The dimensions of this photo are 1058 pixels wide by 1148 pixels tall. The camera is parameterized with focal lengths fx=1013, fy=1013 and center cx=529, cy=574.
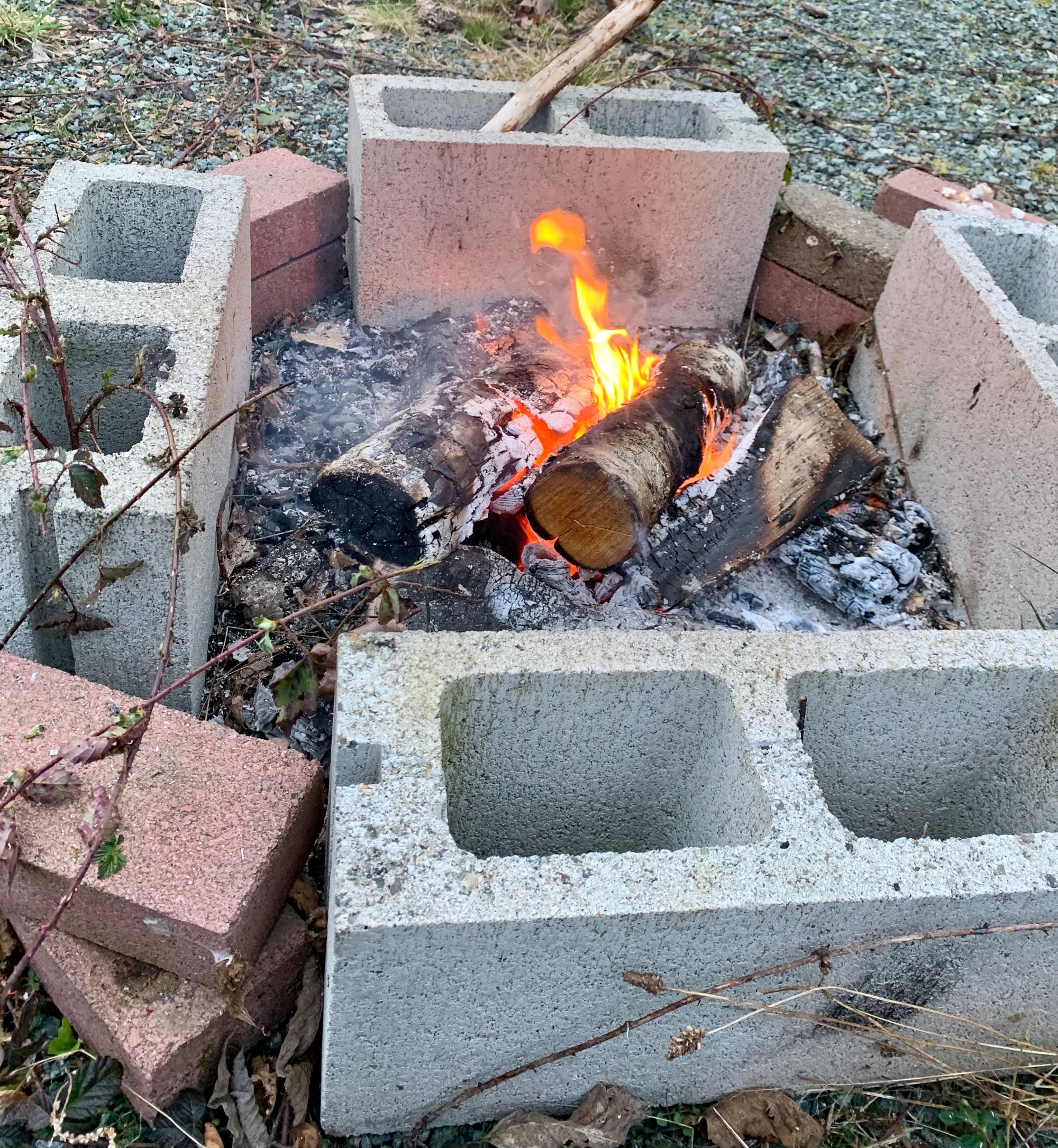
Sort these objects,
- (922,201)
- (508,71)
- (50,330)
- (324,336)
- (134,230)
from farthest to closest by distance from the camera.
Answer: (508,71), (922,201), (324,336), (134,230), (50,330)

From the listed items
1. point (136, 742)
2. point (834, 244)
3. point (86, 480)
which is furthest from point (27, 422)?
point (834, 244)

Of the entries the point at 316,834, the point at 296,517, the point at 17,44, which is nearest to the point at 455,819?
the point at 316,834

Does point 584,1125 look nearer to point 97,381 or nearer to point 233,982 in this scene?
point 233,982

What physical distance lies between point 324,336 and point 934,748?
111 inches

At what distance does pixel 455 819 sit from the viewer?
7.12 feet

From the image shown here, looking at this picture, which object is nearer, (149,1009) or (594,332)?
(149,1009)

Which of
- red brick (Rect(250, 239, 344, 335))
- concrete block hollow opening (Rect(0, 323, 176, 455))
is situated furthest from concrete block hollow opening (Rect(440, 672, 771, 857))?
red brick (Rect(250, 239, 344, 335))

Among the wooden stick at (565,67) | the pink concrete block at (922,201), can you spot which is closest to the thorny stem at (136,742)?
the wooden stick at (565,67)

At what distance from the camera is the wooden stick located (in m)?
3.99

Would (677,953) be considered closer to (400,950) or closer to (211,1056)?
(400,950)

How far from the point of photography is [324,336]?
13.3ft

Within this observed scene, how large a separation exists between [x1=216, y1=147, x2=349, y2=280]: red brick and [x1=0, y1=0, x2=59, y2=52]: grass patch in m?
2.12

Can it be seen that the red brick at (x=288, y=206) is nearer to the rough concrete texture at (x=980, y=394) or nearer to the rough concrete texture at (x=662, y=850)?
the rough concrete texture at (x=980, y=394)

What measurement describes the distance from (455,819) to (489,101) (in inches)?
126
